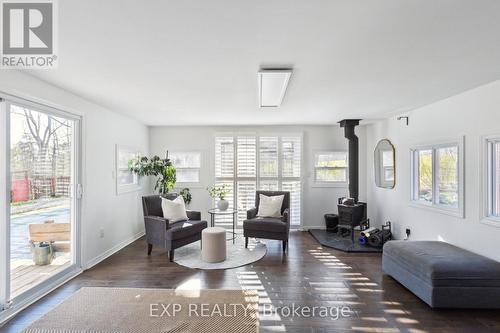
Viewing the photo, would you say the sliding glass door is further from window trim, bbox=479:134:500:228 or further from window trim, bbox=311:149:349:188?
window trim, bbox=479:134:500:228

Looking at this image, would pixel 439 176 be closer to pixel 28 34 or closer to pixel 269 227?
pixel 269 227

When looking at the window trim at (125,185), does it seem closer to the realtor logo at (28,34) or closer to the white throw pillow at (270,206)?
the realtor logo at (28,34)

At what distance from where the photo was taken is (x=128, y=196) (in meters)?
4.68

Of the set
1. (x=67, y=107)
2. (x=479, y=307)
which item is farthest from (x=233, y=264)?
(x=67, y=107)

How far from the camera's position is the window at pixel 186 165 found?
5711mm

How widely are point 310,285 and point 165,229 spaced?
2.24 m

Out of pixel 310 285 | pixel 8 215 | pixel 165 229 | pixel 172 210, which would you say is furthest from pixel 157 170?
pixel 310 285

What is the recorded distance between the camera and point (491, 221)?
276 centimetres

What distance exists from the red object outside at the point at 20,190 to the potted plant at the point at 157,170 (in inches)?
81.3

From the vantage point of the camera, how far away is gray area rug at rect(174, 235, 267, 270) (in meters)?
3.58

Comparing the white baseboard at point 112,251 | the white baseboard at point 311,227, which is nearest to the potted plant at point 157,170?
the white baseboard at point 112,251

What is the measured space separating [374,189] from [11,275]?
587cm

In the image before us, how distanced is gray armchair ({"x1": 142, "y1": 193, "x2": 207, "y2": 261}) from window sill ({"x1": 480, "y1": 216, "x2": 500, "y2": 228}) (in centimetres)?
383

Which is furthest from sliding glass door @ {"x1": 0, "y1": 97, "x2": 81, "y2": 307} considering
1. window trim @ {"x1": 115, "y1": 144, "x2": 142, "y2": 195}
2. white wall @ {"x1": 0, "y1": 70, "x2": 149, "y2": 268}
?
window trim @ {"x1": 115, "y1": 144, "x2": 142, "y2": 195}
